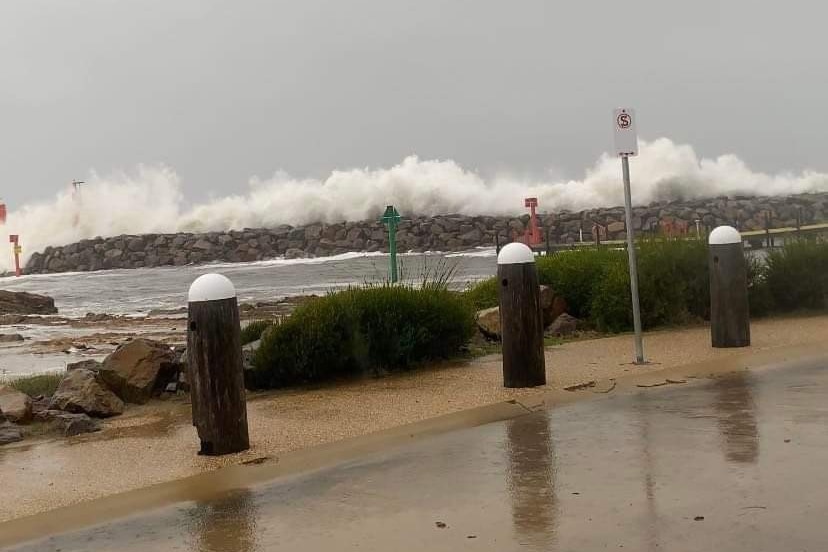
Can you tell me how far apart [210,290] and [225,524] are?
2.03 m

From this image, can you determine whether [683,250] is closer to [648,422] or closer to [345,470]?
[648,422]

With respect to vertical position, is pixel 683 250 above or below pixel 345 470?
above

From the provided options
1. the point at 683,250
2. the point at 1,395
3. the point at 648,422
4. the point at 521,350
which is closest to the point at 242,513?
the point at 648,422

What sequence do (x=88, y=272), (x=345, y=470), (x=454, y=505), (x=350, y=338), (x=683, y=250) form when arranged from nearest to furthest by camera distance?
1. (x=454, y=505)
2. (x=345, y=470)
3. (x=350, y=338)
4. (x=683, y=250)
5. (x=88, y=272)

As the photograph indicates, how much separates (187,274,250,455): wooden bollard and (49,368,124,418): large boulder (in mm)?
2219

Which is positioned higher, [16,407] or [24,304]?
[24,304]

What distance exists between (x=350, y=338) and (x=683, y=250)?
15.8 feet

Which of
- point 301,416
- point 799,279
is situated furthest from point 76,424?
point 799,279

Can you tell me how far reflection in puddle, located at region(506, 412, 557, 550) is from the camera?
4.38 metres

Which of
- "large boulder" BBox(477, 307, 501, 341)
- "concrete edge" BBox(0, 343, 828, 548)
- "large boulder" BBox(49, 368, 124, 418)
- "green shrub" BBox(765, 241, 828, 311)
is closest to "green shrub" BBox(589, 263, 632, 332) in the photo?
"large boulder" BBox(477, 307, 501, 341)

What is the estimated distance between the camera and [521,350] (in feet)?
26.7

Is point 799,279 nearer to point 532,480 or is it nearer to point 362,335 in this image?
point 362,335

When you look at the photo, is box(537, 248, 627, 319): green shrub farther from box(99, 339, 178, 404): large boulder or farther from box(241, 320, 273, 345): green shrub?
box(99, 339, 178, 404): large boulder

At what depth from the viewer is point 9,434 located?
765 cm
